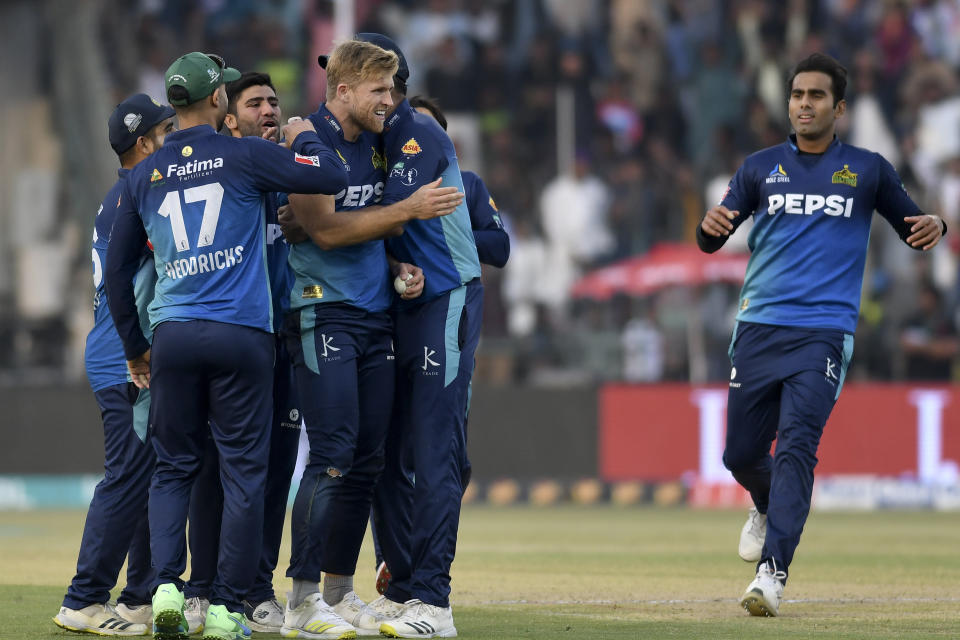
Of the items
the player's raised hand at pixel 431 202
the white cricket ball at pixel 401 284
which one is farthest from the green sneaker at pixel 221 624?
the player's raised hand at pixel 431 202

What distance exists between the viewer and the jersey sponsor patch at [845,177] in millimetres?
8961

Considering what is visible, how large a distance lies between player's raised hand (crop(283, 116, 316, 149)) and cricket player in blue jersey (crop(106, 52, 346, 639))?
0.27 m

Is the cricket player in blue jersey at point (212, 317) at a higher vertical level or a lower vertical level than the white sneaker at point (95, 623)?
higher

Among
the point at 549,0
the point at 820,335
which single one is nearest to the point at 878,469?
the point at 549,0

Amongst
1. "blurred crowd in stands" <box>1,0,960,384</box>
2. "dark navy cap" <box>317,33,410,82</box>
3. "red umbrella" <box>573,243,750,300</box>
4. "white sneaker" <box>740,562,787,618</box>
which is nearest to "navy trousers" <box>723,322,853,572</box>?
"white sneaker" <box>740,562,787,618</box>

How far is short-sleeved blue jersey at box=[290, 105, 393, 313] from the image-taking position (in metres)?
Answer: 7.75

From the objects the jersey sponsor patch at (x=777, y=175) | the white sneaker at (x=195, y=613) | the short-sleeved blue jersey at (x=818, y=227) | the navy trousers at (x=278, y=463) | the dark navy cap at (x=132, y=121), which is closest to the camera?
the white sneaker at (x=195, y=613)

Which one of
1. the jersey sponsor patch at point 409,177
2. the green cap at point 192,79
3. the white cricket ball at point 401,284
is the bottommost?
the white cricket ball at point 401,284

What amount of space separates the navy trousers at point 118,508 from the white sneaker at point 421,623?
4.44 feet

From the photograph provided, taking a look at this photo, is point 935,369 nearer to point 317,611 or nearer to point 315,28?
point 315,28

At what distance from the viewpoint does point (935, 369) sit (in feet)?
61.2

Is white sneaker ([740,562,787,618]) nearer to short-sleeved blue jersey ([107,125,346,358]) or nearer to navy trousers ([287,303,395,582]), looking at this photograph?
navy trousers ([287,303,395,582])

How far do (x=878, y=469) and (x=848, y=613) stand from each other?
10690 millimetres

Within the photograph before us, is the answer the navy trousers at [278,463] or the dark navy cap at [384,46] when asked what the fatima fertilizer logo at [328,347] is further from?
the dark navy cap at [384,46]
